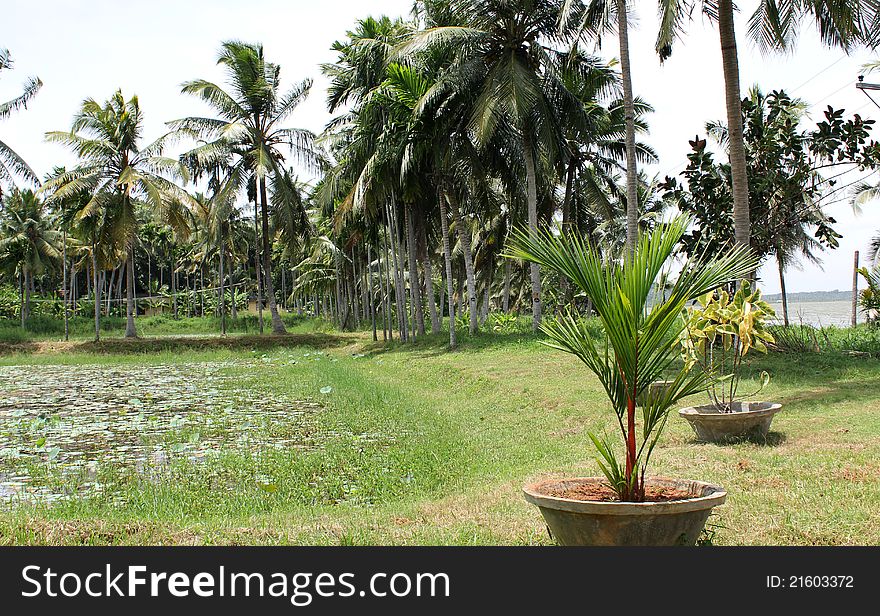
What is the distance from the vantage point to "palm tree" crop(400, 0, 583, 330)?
20.1 m

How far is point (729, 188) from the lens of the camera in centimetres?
1727

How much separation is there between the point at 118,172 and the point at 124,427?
22798 millimetres

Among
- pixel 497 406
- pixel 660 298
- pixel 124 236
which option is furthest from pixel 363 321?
pixel 660 298

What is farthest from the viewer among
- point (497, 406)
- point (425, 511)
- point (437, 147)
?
point (437, 147)

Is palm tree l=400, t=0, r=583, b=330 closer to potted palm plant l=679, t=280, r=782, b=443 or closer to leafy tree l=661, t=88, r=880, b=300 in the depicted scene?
leafy tree l=661, t=88, r=880, b=300

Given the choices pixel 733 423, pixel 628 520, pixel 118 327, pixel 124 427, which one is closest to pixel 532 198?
pixel 124 427

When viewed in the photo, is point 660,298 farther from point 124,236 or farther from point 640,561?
point 124,236

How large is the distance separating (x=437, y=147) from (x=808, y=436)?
16.7 meters

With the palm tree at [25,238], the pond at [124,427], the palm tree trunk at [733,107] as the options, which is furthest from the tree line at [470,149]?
the palm tree at [25,238]

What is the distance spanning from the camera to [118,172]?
107ft

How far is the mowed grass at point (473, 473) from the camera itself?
5.45 meters

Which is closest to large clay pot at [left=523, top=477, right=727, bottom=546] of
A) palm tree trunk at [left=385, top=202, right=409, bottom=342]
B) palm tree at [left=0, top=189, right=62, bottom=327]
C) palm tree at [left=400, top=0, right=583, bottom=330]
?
palm tree at [left=400, top=0, right=583, bottom=330]

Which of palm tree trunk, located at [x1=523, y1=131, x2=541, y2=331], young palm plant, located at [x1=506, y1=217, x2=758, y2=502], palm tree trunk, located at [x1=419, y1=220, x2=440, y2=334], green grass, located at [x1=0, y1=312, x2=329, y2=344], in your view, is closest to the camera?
young palm plant, located at [x1=506, y1=217, x2=758, y2=502]

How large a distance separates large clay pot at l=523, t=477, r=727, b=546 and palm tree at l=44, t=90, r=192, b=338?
29.7 m
